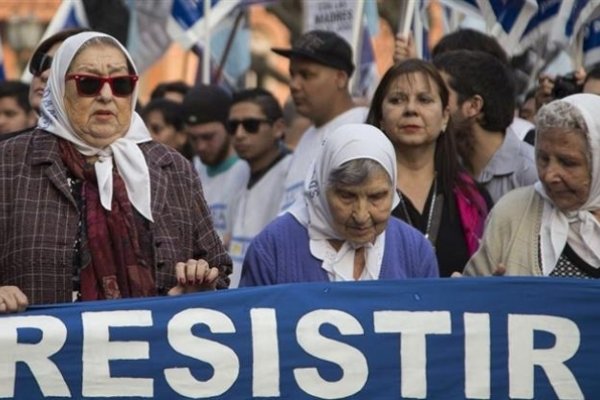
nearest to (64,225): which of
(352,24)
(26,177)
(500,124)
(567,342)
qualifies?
(26,177)

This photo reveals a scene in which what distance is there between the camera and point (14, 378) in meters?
6.30

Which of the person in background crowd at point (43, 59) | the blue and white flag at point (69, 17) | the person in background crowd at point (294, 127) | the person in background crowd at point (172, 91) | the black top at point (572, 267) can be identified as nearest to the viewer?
the black top at point (572, 267)

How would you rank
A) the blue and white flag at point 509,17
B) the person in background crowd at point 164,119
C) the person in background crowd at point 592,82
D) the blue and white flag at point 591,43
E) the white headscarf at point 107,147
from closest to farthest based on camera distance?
the white headscarf at point 107,147 < the person in background crowd at point 592,82 < the blue and white flag at point 591,43 < the blue and white flag at point 509,17 < the person in background crowd at point 164,119

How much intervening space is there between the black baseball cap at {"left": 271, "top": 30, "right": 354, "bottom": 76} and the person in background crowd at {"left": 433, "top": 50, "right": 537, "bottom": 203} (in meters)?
1.09

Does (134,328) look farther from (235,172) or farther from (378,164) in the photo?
(235,172)

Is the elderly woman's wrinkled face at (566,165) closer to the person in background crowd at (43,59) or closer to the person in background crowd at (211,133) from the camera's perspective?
the person in background crowd at (43,59)

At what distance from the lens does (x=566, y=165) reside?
6957mm

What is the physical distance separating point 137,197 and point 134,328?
52cm

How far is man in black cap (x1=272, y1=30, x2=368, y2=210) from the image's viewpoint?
9.65 m

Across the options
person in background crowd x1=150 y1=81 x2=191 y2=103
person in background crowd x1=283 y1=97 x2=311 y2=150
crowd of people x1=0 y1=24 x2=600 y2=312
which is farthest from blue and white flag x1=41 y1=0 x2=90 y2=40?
crowd of people x1=0 y1=24 x2=600 y2=312

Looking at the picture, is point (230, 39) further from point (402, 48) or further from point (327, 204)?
point (327, 204)

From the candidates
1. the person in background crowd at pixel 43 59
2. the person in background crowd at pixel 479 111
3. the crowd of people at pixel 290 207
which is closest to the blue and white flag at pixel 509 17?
the person in background crowd at pixel 479 111

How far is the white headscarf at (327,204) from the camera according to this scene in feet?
22.1

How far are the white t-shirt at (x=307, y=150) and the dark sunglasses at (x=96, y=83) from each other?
9.12ft
